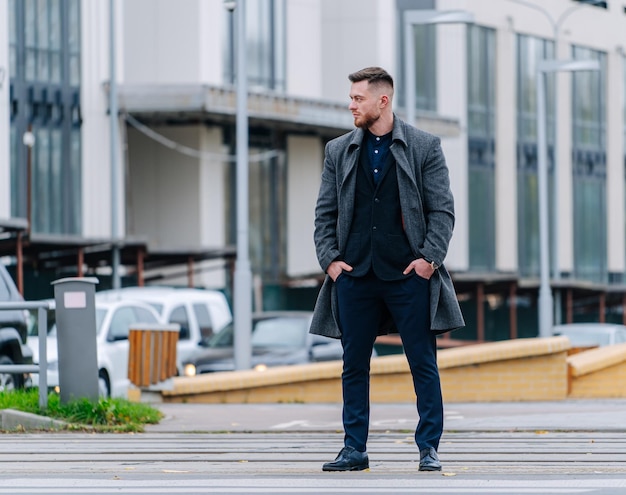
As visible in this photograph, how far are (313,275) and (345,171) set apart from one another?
33.3 metres

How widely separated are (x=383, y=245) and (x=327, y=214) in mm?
345

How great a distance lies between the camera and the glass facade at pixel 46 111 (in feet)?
126

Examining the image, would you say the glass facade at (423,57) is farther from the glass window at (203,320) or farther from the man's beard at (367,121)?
the man's beard at (367,121)

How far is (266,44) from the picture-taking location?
45.1 m

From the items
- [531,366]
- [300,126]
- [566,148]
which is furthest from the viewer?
[566,148]

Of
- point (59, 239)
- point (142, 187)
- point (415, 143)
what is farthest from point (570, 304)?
point (415, 143)

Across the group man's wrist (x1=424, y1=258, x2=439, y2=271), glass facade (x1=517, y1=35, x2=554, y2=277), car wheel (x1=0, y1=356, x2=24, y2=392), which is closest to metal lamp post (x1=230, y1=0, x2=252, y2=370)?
car wheel (x1=0, y1=356, x2=24, y2=392)

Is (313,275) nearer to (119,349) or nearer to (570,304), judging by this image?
(570,304)

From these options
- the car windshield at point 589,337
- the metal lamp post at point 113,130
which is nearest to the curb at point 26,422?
the car windshield at point 589,337

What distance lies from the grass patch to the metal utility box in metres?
0.14

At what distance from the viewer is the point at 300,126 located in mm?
43938

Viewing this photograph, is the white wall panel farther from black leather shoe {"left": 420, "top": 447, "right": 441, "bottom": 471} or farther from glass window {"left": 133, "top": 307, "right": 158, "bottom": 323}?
black leather shoe {"left": 420, "top": 447, "right": 441, "bottom": 471}

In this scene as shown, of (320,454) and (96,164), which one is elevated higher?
(96,164)

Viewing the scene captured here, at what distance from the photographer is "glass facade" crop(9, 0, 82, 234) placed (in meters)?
38.4
